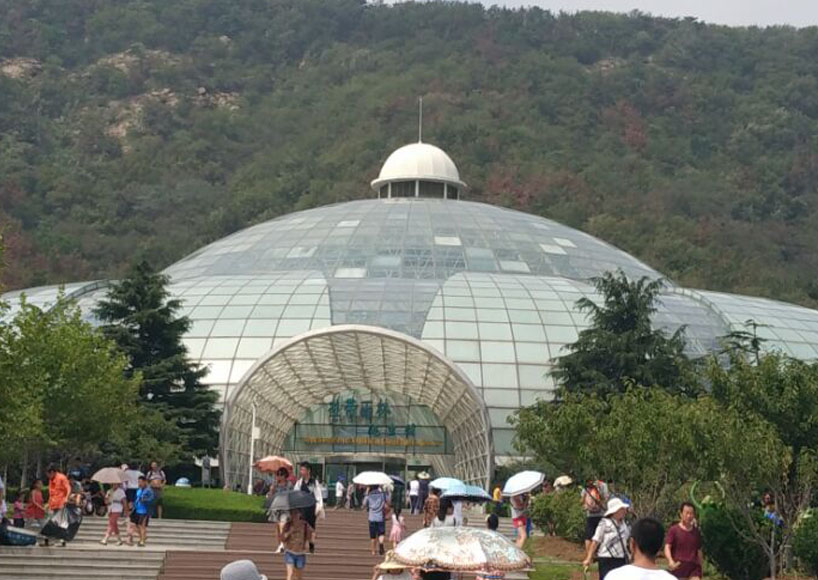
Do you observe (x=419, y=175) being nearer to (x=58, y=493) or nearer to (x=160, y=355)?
(x=160, y=355)

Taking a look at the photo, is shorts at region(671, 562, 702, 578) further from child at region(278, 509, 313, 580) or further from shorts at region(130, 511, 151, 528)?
shorts at region(130, 511, 151, 528)

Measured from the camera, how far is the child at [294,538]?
61.4 feet

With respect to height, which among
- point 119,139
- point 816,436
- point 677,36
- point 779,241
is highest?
point 677,36

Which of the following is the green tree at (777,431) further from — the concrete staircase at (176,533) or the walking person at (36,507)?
the walking person at (36,507)

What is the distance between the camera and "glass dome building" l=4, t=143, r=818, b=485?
49750mm

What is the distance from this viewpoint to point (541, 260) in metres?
63.8

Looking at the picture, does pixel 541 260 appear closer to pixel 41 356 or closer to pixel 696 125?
pixel 41 356

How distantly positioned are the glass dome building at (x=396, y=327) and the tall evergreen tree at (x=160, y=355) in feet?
3.81

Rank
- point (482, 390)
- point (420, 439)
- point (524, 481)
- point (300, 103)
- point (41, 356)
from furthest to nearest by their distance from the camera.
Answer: point (300, 103)
point (420, 439)
point (482, 390)
point (41, 356)
point (524, 481)

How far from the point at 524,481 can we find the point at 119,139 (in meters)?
125

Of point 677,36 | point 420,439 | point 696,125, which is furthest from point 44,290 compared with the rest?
point 677,36

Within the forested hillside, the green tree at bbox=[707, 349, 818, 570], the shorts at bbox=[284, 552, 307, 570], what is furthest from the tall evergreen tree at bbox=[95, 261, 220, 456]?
the forested hillside

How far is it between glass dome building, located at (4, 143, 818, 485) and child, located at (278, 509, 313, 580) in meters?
26.4

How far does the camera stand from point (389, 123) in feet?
449
